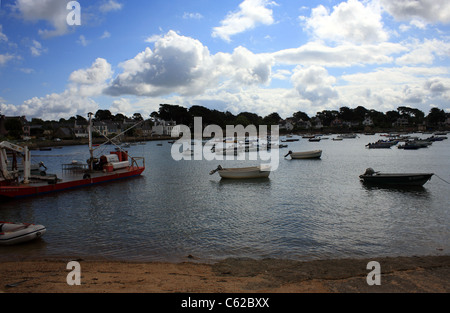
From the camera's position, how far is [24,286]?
10.3m

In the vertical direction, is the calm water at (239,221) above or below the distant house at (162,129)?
below

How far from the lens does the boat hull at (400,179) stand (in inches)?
1137

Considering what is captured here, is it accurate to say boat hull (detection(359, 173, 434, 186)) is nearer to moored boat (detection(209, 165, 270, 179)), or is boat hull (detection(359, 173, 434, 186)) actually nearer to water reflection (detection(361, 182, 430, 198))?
water reflection (detection(361, 182, 430, 198))

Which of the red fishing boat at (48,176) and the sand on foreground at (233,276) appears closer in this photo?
the sand on foreground at (233,276)

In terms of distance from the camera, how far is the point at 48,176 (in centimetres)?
3356

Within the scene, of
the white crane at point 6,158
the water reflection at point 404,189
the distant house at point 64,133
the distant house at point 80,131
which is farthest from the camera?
the distant house at point 80,131

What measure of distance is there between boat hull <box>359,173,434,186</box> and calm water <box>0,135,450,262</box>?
99 cm

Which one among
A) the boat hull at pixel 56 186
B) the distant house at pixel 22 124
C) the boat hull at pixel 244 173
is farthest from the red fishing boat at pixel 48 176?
the distant house at pixel 22 124

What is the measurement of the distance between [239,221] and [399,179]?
18.2 m

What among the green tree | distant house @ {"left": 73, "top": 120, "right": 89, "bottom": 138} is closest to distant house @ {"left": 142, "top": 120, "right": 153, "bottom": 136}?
distant house @ {"left": 73, "top": 120, "right": 89, "bottom": 138}

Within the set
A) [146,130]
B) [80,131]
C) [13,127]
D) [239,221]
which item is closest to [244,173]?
[239,221]

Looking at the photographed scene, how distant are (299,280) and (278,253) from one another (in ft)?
12.5

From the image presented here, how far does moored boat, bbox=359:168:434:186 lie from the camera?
2890 cm

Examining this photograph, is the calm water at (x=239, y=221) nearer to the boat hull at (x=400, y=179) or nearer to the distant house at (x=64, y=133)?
the boat hull at (x=400, y=179)
